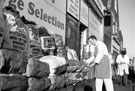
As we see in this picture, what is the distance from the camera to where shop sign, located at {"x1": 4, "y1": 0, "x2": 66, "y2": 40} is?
3502 mm

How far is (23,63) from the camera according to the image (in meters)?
1.86

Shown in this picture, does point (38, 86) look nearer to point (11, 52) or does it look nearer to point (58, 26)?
point (11, 52)

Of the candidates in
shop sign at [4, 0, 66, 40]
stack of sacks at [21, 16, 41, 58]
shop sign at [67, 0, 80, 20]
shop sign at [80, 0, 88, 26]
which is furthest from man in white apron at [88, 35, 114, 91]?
shop sign at [80, 0, 88, 26]

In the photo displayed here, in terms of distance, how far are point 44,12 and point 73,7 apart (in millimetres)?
2319

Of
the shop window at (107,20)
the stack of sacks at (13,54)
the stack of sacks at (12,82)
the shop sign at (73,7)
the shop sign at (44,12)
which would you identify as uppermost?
the shop window at (107,20)

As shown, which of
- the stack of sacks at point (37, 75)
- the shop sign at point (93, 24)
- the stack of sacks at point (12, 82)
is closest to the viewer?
the stack of sacks at point (12, 82)

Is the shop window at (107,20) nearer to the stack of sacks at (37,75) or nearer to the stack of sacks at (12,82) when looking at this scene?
the stack of sacks at (37,75)

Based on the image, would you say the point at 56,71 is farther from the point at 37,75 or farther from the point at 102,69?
the point at 102,69

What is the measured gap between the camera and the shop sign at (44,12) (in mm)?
3502

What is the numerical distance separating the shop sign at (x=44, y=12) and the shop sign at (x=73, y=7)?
1.42 feet

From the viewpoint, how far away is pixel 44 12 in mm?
4402

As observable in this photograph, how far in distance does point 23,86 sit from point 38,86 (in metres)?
0.20

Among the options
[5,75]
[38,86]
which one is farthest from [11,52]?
[38,86]

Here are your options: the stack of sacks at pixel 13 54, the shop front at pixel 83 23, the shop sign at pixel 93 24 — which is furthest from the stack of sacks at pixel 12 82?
the shop sign at pixel 93 24
